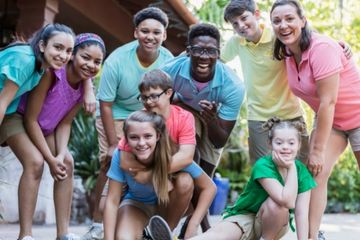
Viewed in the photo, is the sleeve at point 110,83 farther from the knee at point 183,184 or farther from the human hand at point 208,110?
the knee at point 183,184

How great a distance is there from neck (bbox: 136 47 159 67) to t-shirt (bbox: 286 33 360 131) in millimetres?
960

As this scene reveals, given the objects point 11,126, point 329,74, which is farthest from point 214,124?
point 11,126

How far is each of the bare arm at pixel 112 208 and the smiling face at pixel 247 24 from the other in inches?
56.5

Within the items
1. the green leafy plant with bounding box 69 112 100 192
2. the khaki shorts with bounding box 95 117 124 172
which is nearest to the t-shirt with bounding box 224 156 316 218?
the khaki shorts with bounding box 95 117 124 172

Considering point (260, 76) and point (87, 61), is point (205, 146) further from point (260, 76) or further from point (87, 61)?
point (87, 61)

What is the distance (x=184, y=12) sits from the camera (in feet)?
21.4

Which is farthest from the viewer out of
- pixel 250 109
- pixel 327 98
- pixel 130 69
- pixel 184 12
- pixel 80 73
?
pixel 184 12

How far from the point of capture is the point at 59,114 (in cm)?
379

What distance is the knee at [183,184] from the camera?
3420 millimetres

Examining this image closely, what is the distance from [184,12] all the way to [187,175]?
342cm

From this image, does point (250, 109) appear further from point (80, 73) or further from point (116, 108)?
point (80, 73)

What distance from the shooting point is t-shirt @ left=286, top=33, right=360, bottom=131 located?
3393mm

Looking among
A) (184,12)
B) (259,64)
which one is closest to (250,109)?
(259,64)

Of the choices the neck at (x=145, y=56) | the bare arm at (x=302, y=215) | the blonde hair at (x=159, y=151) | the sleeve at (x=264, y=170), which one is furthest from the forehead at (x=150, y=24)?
the bare arm at (x=302, y=215)
